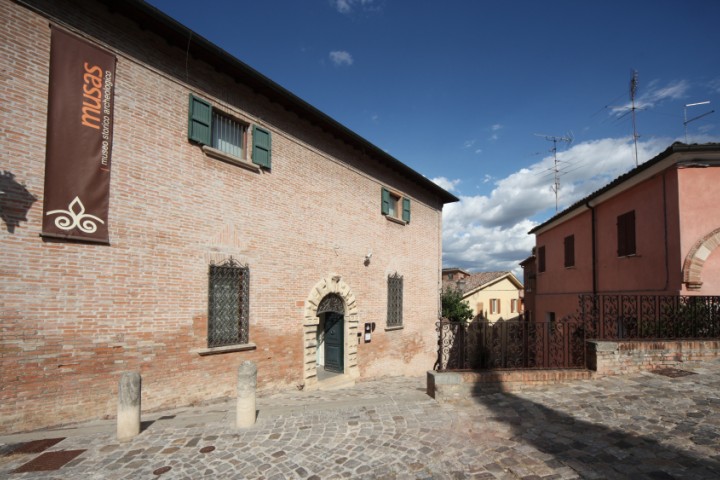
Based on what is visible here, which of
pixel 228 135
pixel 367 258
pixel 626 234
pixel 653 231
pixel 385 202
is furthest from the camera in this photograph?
pixel 385 202

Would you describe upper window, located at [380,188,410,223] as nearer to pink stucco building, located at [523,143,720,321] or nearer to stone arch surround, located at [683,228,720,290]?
pink stucco building, located at [523,143,720,321]

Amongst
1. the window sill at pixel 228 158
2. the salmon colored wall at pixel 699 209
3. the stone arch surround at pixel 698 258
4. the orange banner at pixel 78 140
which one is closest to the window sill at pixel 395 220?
the window sill at pixel 228 158

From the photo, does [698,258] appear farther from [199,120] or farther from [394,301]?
[199,120]

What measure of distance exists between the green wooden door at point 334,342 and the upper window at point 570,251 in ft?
35.8

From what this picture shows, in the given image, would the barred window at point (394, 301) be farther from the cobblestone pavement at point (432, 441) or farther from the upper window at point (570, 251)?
the upper window at point (570, 251)

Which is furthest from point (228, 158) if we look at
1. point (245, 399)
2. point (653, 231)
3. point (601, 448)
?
point (653, 231)

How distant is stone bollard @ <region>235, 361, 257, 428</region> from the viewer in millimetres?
5805

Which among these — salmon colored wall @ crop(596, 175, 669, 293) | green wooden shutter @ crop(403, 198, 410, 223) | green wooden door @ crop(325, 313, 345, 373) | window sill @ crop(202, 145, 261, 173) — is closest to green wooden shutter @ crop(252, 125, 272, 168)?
window sill @ crop(202, 145, 261, 173)

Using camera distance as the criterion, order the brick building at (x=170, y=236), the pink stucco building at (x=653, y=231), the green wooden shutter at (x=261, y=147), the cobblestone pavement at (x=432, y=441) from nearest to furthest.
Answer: the cobblestone pavement at (x=432, y=441) < the brick building at (x=170, y=236) < the green wooden shutter at (x=261, y=147) < the pink stucco building at (x=653, y=231)

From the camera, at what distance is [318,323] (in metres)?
10.9

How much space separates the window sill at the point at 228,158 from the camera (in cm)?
779

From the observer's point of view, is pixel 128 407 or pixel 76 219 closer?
pixel 128 407

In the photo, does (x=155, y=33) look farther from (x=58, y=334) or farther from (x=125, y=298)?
(x=58, y=334)

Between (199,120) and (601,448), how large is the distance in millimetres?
8888
